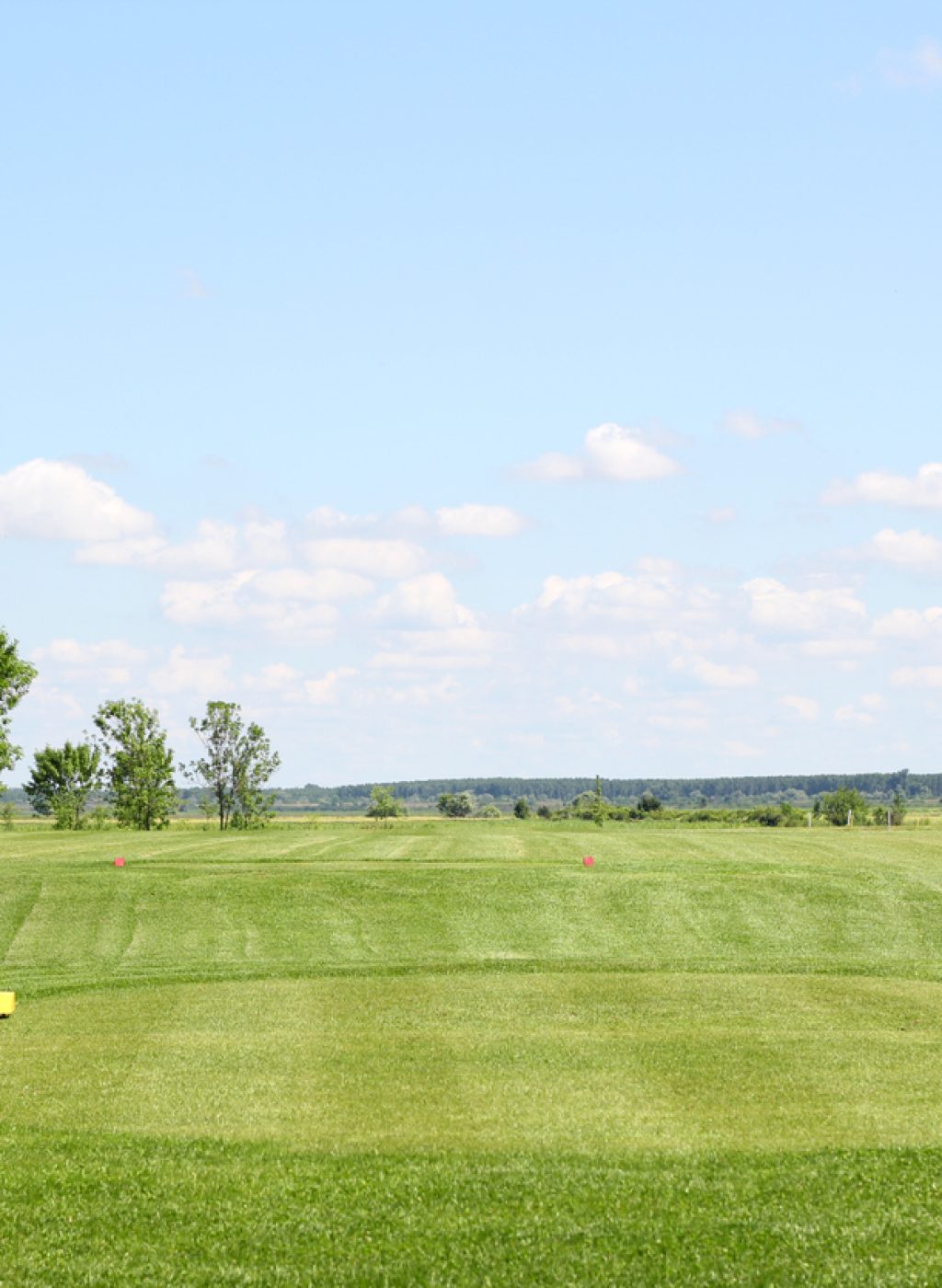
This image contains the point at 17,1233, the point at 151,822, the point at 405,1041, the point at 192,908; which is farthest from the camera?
the point at 151,822

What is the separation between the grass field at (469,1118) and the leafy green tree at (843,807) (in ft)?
234

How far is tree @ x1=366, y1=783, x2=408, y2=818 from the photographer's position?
105688 millimetres

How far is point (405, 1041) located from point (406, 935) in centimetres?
1555

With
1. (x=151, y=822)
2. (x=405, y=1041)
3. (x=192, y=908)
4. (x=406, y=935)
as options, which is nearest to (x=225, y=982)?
(x=405, y=1041)

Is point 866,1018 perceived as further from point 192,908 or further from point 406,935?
point 192,908

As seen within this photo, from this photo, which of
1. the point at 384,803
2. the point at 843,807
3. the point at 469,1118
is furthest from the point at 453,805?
the point at 469,1118

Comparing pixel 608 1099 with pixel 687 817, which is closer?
pixel 608 1099

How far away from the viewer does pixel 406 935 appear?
31328mm

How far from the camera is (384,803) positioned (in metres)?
106

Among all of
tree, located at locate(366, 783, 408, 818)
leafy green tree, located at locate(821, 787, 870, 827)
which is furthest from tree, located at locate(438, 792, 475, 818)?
leafy green tree, located at locate(821, 787, 870, 827)

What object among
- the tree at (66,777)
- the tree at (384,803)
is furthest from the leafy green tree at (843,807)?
the tree at (66,777)

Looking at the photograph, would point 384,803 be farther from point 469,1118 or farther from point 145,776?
point 469,1118

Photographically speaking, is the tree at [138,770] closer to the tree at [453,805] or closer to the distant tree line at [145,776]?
the distant tree line at [145,776]

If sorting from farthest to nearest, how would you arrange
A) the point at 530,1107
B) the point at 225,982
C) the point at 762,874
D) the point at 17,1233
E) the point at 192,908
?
the point at 762,874
the point at 192,908
the point at 225,982
the point at 530,1107
the point at 17,1233
